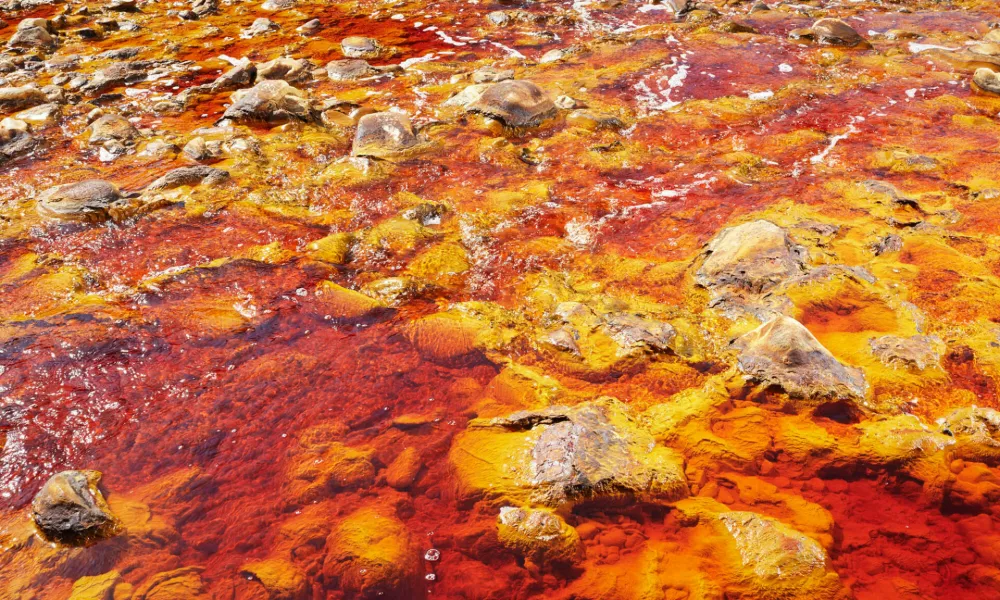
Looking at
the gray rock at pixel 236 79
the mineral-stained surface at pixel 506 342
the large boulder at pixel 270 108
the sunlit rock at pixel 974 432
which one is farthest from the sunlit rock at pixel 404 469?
the gray rock at pixel 236 79

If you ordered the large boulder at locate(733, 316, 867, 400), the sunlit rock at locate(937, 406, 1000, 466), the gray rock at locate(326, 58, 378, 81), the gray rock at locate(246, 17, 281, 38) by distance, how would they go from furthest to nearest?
the gray rock at locate(246, 17, 281, 38) < the gray rock at locate(326, 58, 378, 81) < the large boulder at locate(733, 316, 867, 400) < the sunlit rock at locate(937, 406, 1000, 466)

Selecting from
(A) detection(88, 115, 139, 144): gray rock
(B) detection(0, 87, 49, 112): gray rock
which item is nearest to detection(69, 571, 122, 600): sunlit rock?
(A) detection(88, 115, 139, 144): gray rock

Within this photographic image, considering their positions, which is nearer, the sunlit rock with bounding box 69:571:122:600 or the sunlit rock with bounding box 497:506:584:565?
the sunlit rock with bounding box 69:571:122:600

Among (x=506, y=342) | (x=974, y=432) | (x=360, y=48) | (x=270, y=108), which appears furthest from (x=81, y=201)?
(x=974, y=432)

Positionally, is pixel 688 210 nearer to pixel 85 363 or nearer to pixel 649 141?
pixel 649 141

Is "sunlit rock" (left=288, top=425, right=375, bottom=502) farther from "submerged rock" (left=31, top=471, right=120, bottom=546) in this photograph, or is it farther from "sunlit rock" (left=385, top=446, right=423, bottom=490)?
"submerged rock" (left=31, top=471, right=120, bottom=546)

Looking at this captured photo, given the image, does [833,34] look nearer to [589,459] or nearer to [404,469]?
[589,459]
